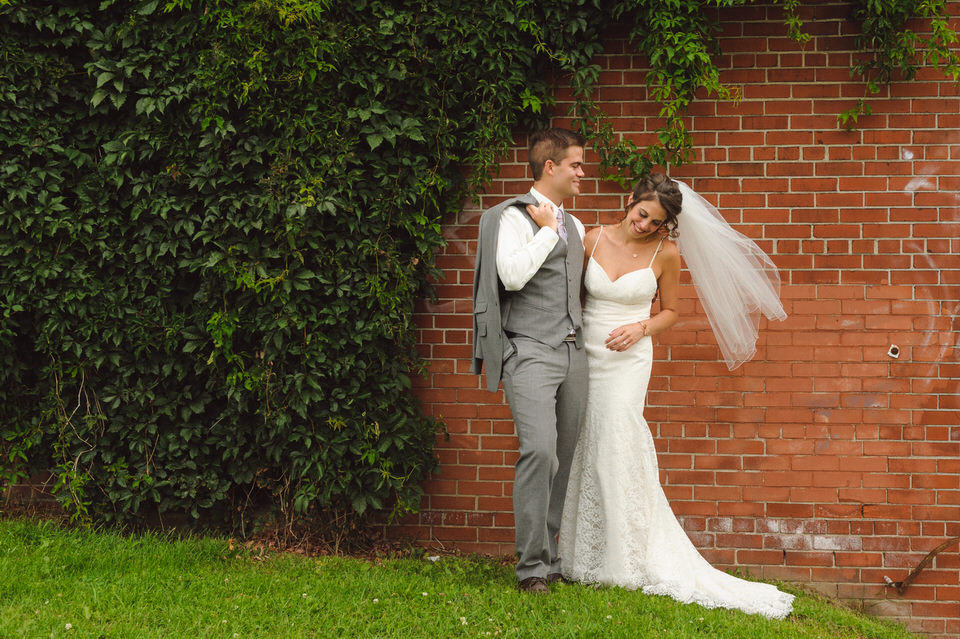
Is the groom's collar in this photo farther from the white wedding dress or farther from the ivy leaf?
the ivy leaf

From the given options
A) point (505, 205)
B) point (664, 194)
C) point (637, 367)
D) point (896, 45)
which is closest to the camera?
point (505, 205)

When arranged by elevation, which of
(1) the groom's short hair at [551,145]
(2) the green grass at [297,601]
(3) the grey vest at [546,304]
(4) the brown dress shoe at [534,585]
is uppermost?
(1) the groom's short hair at [551,145]

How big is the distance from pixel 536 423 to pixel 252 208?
2.03 meters

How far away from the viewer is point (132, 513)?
187 inches

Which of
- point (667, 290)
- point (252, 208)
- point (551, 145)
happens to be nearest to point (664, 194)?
point (667, 290)

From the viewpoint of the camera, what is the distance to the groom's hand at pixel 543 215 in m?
3.94

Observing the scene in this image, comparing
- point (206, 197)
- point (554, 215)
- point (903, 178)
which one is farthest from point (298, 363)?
point (903, 178)

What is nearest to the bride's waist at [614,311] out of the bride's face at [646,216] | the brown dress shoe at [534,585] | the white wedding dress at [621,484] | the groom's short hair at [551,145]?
the white wedding dress at [621,484]

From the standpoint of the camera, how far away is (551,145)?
13.5 feet

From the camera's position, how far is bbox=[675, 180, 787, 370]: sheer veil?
4324 mm

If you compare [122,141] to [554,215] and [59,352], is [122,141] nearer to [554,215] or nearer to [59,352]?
[59,352]

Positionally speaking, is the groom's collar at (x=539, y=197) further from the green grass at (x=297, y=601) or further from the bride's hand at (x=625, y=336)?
the green grass at (x=297, y=601)

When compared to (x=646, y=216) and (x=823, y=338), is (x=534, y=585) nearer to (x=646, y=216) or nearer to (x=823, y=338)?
(x=646, y=216)

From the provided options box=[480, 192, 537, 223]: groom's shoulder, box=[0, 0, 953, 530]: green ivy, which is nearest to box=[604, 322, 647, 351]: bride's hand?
box=[480, 192, 537, 223]: groom's shoulder
